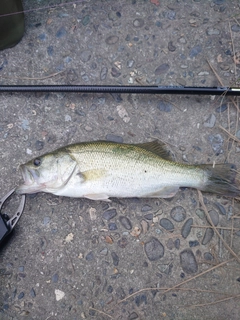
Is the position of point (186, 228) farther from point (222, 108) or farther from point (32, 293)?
point (32, 293)

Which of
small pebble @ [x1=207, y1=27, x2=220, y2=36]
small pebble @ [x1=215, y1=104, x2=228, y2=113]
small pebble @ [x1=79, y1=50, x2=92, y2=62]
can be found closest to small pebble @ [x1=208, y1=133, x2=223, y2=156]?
small pebble @ [x1=215, y1=104, x2=228, y2=113]

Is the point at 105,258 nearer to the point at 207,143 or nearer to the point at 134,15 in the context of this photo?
the point at 207,143

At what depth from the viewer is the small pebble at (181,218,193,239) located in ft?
9.43

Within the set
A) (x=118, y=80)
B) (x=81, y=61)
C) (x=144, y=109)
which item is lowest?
(x=144, y=109)

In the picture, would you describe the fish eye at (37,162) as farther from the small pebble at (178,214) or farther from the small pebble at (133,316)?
the small pebble at (133,316)

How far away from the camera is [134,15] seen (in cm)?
327

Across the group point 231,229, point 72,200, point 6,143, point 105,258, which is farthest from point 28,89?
point 231,229

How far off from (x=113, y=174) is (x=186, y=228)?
0.81 metres

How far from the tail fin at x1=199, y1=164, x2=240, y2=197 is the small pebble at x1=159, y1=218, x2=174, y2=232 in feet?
1.39

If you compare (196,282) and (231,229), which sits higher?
(231,229)

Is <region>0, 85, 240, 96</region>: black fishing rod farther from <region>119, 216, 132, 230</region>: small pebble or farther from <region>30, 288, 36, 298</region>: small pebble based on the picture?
<region>30, 288, 36, 298</region>: small pebble

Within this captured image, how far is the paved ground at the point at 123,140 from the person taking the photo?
9.23 feet

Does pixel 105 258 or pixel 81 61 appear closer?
pixel 105 258

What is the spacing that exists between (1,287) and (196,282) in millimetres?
1673
